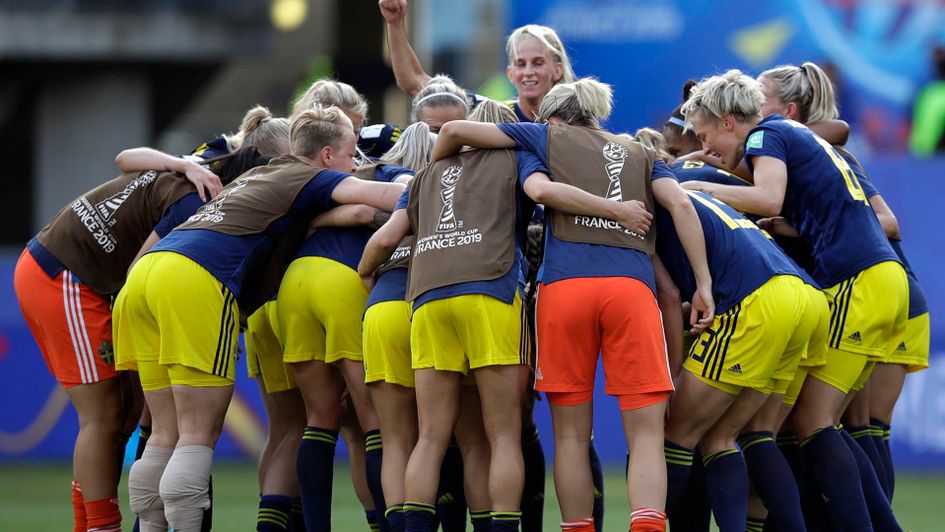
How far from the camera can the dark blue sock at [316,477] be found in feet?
20.6

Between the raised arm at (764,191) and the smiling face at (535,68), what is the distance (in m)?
1.61

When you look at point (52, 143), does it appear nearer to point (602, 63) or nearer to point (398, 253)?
point (602, 63)

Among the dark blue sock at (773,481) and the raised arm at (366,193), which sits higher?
the raised arm at (366,193)

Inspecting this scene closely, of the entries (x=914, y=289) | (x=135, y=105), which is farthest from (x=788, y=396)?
(x=135, y=105)

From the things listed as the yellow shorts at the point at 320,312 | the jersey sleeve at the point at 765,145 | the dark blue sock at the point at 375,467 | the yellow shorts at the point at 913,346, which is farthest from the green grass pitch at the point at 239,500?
the jersey sleeve at the point at 765,145

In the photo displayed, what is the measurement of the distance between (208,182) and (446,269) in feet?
4.76

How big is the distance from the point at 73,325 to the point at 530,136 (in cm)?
244

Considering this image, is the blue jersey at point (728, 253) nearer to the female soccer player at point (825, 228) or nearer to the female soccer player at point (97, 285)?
the female soccer player at point (825, 228)

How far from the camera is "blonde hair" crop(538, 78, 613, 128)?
611 cm

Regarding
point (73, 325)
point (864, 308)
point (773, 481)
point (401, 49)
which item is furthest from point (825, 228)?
point (73, 325)

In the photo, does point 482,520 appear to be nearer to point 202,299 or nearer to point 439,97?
point 202,299

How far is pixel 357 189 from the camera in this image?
20.4 feet

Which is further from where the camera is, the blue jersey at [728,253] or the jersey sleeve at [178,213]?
the jersey sleeve at [178,213]

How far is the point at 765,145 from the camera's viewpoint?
617 centimetres
